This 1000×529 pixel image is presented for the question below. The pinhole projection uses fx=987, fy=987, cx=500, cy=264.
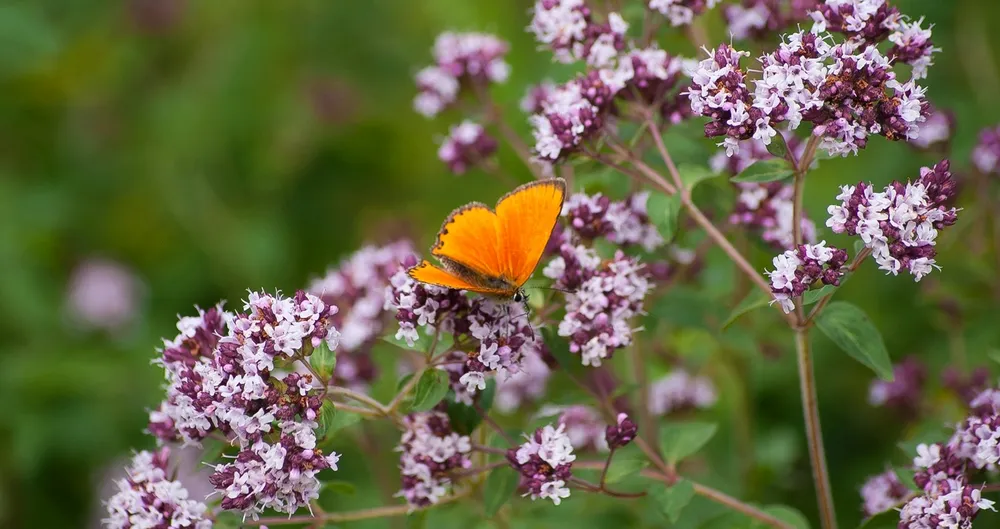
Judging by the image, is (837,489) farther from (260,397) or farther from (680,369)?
(260,397)

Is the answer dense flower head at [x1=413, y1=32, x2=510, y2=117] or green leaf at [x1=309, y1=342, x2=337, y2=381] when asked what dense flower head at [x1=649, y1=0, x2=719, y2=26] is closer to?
dense flower head at [x1=413, y1=32, x2=510, y2=117]

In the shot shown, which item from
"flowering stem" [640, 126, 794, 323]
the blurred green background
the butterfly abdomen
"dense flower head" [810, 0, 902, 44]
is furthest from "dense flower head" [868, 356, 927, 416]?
the butterfly abdomen

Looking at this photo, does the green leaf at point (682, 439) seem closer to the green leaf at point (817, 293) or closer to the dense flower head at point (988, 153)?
the green leaf at point (817, 293)

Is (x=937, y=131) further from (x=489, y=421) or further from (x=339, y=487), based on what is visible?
(x=339, y=487)

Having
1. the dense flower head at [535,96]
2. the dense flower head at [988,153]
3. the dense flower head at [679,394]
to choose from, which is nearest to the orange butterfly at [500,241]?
the dense flower head at [535,96]

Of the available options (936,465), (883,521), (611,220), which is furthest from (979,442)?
(611,220)

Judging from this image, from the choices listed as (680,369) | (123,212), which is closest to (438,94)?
(680,369)
